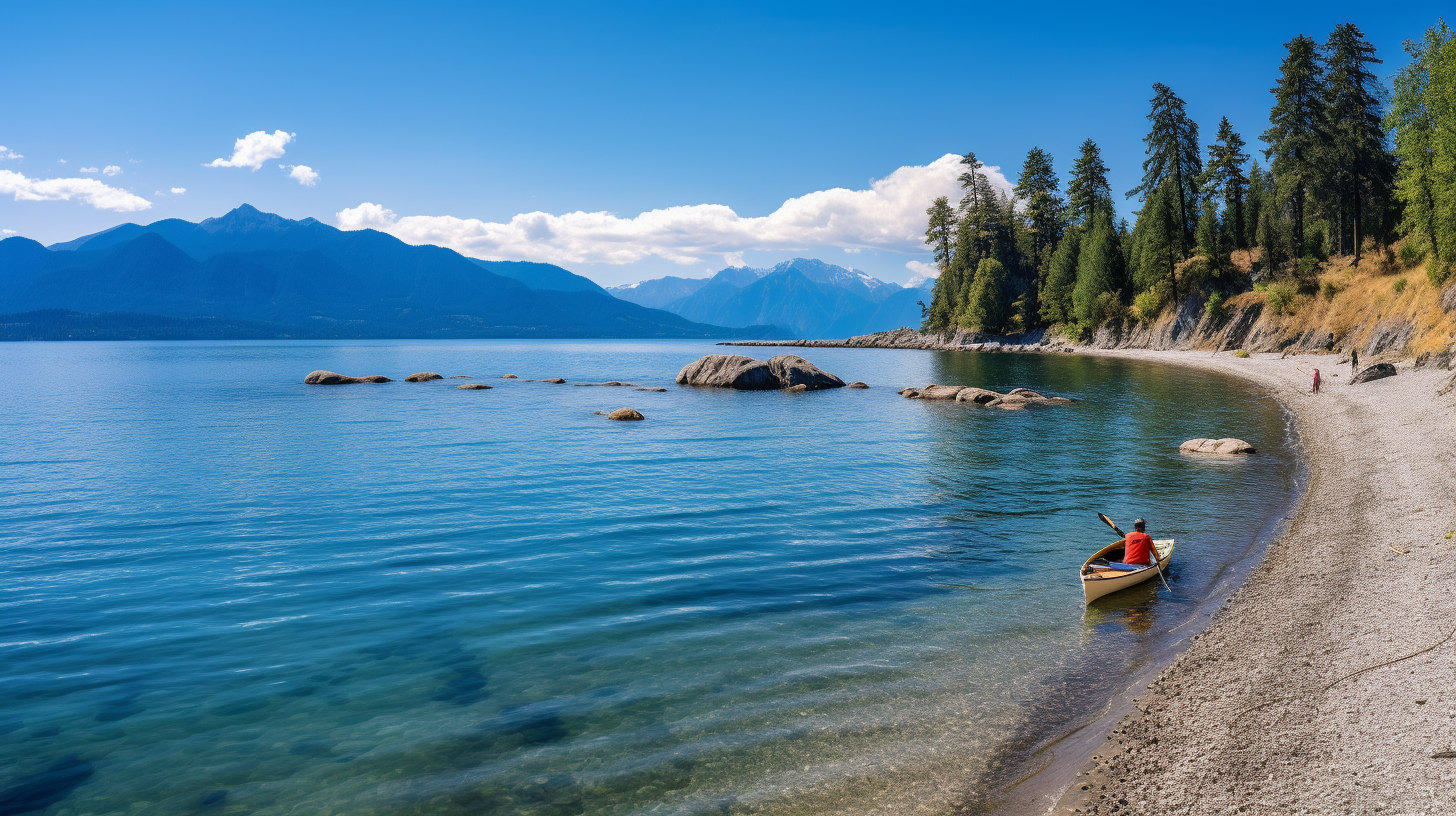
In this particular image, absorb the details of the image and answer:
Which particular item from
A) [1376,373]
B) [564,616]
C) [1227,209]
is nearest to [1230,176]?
[1227,209]

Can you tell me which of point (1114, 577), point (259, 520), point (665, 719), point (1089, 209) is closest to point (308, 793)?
point (665, 719)

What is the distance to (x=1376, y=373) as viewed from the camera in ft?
145

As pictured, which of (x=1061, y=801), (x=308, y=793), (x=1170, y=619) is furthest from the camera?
(x=1170, y=619)

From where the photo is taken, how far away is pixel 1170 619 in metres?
14.1

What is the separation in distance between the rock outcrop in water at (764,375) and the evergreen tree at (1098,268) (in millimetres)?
64769

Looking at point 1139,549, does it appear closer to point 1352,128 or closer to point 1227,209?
point 1352,128

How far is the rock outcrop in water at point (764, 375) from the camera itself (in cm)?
6744

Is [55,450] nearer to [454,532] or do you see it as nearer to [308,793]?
[454,532]

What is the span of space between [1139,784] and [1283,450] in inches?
1219

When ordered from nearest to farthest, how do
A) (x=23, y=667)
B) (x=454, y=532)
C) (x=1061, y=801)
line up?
(x=1061, y=801) < (x=23, y=667) < (x=454, y=532)

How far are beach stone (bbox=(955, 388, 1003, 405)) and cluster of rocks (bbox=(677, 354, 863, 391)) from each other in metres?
15.3

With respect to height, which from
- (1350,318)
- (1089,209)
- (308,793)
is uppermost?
(1089,209)

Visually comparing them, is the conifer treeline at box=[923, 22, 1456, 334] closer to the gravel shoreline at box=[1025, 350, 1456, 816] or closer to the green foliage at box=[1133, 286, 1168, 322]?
the green foliage at box=[1133, 286, 1168, 322]

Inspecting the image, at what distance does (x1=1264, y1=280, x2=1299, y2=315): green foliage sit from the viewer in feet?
251
